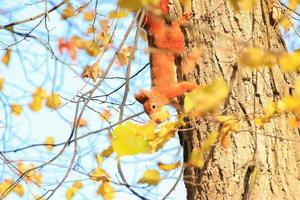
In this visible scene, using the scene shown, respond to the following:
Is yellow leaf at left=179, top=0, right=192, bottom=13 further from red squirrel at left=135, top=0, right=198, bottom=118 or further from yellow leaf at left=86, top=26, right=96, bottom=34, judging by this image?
yellow leaf at left=86, top=26, right=96, bottom=34

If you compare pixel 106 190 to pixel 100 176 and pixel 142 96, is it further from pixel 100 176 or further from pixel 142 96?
pixel 142 96

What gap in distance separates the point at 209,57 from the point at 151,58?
0.31m

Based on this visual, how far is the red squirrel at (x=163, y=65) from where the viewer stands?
7.06 ft

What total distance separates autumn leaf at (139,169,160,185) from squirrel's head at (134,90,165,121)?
1.95 feet

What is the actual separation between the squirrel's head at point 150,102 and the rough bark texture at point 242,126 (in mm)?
138

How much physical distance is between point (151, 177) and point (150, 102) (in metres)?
0.70

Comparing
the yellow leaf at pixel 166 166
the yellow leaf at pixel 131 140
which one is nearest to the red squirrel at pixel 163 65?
the yellow leaf at pixel 166 166

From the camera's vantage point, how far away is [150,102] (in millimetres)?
2211

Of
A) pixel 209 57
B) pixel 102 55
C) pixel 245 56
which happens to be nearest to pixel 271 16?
pixel 209 57

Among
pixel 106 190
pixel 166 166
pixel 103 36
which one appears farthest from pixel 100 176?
pixel 103 36

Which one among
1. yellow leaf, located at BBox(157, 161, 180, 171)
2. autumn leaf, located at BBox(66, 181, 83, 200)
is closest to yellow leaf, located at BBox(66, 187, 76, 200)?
autumn leaf, located at BBox(66, 181, 83, 200)

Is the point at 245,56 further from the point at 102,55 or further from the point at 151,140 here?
the point at 102,55

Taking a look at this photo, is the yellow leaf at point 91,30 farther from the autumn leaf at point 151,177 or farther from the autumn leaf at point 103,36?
the autumn leaf at point 151,177

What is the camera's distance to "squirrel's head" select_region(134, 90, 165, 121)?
2160 millimetres
